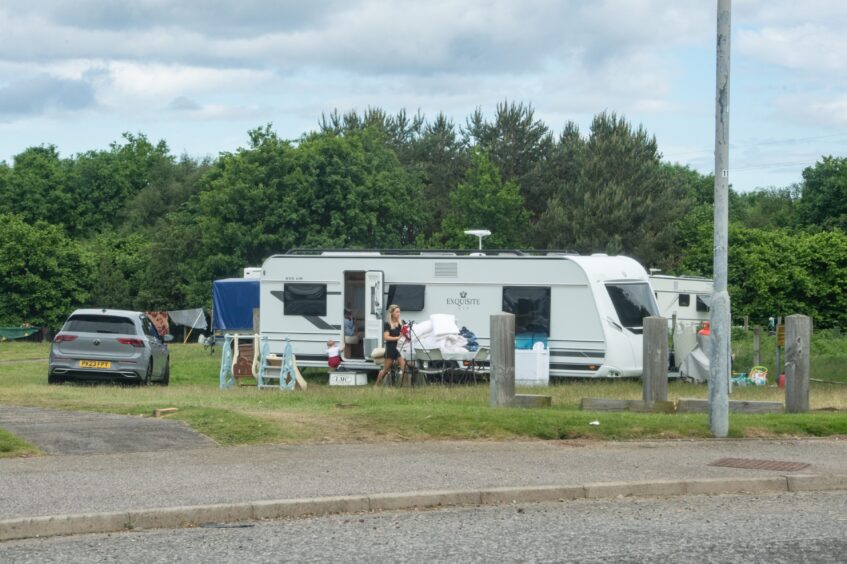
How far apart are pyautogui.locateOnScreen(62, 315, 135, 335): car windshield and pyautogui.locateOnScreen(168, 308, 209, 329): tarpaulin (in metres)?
37.3

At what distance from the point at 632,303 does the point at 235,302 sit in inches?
670

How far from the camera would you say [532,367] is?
24906 millimetres

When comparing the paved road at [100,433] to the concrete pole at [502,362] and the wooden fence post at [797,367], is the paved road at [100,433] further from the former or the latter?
the wooden fence post at [797,367]

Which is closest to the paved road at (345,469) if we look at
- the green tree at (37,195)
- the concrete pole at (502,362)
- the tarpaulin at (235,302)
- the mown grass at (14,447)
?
the mown grass at (14,447)

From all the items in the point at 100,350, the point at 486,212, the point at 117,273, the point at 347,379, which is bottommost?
the point at 347,379

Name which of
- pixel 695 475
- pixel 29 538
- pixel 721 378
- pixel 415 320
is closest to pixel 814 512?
pixel 695 475

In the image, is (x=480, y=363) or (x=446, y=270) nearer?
(x=480, y=363)

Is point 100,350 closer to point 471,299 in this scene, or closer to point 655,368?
point 471,299

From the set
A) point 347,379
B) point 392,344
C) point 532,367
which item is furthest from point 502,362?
point 347,379

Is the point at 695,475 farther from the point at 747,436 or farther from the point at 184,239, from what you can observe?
the point at 184,239

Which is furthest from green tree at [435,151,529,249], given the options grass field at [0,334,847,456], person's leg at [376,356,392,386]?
grass field at [0,334,847,456]

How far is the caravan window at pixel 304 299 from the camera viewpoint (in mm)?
27469

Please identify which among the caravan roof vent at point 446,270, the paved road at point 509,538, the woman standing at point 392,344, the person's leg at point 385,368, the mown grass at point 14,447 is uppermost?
the caravan roof vent at point 446,270

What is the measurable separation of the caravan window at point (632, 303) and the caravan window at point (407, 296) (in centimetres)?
411
